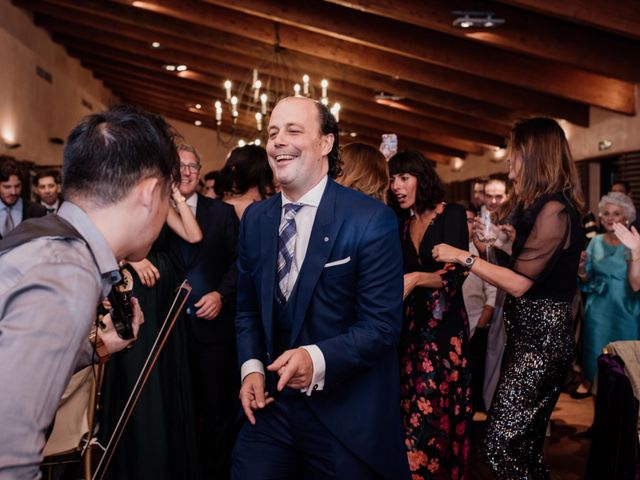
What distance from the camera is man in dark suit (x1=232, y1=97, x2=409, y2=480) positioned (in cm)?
193

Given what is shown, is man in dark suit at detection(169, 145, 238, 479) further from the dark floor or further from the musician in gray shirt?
the musician in gray shirt

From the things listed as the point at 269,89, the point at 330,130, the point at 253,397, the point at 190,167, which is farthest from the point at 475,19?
the point at 253,397

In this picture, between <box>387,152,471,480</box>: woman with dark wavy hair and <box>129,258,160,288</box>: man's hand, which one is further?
<box>387,152,471,480</box>: woman with dark wavy hair

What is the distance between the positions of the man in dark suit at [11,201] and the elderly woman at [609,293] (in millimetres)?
4539

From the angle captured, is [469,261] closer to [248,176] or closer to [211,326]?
[211,326]

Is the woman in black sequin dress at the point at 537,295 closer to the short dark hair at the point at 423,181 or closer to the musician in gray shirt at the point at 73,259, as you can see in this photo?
the short dark hair at the point at 423,181

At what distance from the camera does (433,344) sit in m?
3.28

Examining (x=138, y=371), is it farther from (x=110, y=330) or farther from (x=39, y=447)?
(x=39, y=447)

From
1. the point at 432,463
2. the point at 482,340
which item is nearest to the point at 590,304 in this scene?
the point at 482,340

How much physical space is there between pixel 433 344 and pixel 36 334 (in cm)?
A: 248

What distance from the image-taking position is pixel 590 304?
5.39 m

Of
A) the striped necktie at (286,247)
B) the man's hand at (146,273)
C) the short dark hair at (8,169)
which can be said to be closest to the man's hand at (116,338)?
the striped necktie at (286,247)

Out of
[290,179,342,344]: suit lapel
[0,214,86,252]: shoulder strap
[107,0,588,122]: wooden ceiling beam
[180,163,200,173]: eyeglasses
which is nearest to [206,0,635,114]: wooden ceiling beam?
[107,0,588,122]: wooden ceiling beam

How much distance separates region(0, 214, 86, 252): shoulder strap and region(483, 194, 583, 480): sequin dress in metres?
1.98
